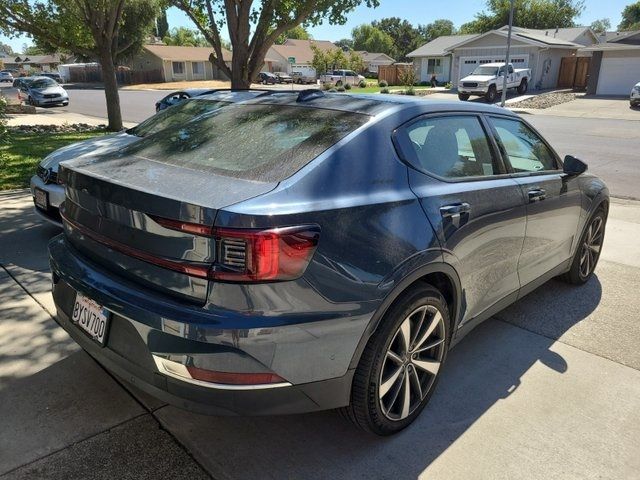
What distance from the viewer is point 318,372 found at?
2.20m

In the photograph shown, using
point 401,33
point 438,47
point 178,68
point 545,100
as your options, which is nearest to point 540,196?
point 545,100

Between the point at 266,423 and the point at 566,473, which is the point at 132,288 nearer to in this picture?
the point at 266,423

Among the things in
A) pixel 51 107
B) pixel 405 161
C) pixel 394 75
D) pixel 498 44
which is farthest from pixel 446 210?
pixel 394 75

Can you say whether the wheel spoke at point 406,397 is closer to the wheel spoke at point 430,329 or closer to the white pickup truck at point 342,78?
the wheel spoke at point 430,329

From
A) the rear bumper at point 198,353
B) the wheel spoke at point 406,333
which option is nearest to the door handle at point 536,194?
the wheel spoke at point 406,333

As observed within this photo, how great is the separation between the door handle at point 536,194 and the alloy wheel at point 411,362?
1.20m

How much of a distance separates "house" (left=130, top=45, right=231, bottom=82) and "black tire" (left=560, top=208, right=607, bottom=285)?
198 ft

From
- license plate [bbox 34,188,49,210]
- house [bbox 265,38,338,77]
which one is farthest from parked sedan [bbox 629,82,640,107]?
Answer: house [bbox 265,38,338,77]

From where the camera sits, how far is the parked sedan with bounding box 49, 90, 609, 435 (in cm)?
203


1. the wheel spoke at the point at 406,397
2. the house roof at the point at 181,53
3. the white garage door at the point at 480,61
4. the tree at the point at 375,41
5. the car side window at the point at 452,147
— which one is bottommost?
the wheel spoke at the point at 406,397

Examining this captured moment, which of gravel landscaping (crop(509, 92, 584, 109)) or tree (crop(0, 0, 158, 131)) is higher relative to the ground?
tree (crop(0, 0, 158, 131))

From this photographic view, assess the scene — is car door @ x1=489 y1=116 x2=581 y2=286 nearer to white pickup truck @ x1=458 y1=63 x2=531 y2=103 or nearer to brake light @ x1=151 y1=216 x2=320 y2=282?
brake light @ x1=151 y1=216 x2=320 y2=282

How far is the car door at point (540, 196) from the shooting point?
3445mm

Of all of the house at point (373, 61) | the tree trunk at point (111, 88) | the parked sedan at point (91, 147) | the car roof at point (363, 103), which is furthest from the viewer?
the house at point (373, 61)
